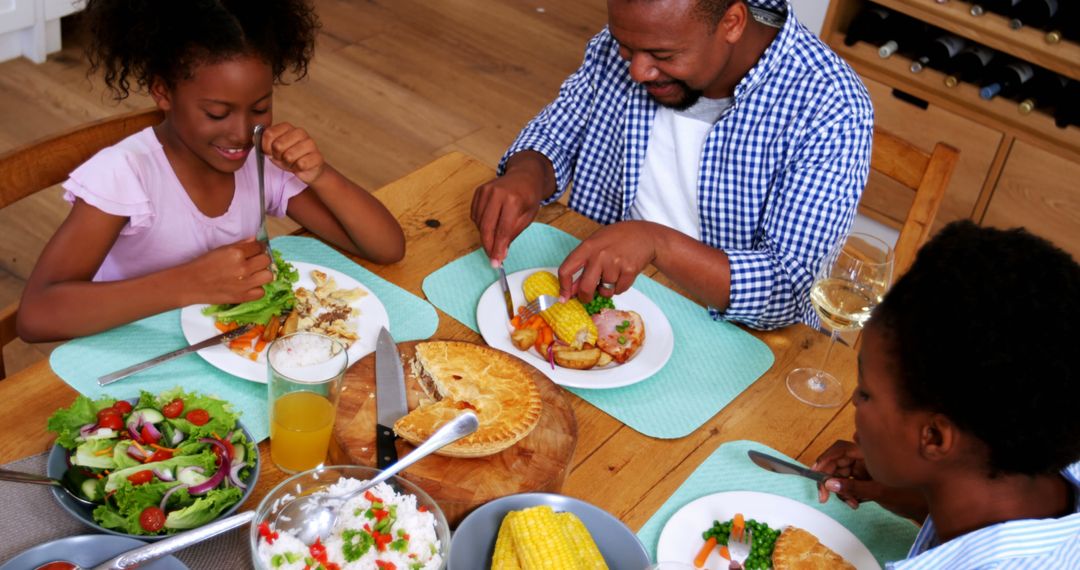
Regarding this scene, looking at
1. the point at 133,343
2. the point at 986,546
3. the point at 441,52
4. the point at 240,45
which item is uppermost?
the point at 240,45

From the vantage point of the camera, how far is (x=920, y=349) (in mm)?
1123

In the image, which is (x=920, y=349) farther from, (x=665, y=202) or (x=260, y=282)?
(x=665, y=202)

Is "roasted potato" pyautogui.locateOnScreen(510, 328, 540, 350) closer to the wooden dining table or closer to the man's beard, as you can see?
the wooden dining table

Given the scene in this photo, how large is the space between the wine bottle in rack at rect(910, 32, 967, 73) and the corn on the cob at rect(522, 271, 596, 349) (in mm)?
2271

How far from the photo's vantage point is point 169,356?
1470mm

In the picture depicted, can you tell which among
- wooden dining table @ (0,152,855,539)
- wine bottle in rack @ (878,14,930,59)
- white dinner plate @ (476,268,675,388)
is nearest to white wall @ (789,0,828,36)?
wine bottle in rack @ (878,14,930,59)

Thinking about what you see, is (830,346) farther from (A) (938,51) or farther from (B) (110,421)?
(A) (938,51)

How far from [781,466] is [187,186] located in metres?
1.14

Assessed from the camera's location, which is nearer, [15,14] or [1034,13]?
[1034,13]

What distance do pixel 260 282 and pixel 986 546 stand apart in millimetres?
1067

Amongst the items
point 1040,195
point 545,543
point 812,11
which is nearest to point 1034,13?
point 1040,195

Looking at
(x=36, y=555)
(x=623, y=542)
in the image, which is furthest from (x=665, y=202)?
(x=36, y=555)

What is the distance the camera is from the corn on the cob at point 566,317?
1.64 m

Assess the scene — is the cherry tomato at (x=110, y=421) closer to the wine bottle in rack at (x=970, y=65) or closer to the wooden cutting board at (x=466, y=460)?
the wooden cutting board at (x=466, y=460)
